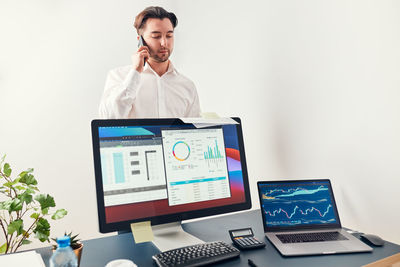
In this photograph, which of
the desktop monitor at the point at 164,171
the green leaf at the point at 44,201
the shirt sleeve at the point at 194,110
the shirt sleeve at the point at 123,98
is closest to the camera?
the desktop monitor at the point at 164,171

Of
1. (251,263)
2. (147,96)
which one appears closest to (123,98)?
(147,96)

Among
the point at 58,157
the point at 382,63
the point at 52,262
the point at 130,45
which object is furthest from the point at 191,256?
the point at 130,45

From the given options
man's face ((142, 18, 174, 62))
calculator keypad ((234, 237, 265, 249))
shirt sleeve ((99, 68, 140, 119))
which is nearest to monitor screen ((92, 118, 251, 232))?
calculator keypad ((234, 237, 265, 249))

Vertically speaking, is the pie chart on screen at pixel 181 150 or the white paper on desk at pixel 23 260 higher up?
the pie chart on screen at pixel 181 150

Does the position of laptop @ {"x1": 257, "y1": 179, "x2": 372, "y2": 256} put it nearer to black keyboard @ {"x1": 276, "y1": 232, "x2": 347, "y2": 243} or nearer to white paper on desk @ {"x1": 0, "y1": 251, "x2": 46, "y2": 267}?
black keyboard @ {"x1": 276, "y1": 232, "x2": 347, "y2": 243}

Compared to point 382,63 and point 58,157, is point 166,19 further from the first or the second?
point 58,157

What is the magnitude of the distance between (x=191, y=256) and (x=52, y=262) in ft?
1.22

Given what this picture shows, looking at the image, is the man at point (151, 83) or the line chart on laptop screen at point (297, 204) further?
the man at point (151, 83)

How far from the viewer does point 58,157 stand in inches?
86.6

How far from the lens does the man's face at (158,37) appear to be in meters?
1.69

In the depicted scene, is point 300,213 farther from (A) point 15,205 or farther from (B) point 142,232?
(A) point 15,205

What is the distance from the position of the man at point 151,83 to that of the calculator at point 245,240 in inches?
33.4

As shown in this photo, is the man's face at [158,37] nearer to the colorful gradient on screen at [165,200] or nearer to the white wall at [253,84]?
the white wall at [253,84]

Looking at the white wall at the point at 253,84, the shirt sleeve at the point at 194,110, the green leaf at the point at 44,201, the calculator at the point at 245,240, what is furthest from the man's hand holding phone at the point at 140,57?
the calculator at the point at 245,240
